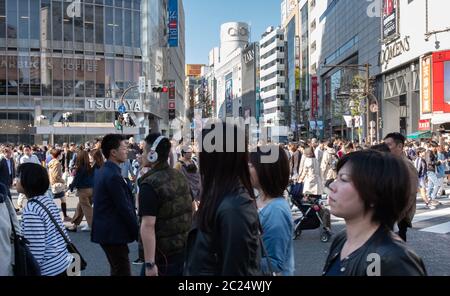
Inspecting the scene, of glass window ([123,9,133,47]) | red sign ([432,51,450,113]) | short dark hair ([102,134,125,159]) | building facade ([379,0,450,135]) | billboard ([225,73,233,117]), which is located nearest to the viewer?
short dark hair ([102,134,125,159])

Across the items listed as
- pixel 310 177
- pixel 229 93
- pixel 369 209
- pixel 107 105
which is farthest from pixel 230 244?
pixel 229 93

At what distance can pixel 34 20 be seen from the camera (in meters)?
45.1

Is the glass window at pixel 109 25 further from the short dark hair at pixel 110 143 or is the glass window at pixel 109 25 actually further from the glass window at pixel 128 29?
the short dark hair at pixel 110 143

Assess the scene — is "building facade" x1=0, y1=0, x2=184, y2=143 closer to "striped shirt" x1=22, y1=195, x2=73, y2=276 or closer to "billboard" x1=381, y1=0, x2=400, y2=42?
"billboard" x1=381, y1=0, x2=400, y2=42

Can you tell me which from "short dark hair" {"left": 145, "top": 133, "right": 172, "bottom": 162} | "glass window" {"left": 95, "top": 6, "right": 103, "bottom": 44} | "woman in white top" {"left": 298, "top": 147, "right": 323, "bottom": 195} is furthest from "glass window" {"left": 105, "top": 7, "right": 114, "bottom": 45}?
"short dark hair" {"left": 145, "top": 133, "right": 172, "bottom": 162}

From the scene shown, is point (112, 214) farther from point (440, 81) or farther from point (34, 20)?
point (34, 20)

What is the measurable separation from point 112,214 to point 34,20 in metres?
45.3

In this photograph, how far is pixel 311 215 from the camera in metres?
9.26

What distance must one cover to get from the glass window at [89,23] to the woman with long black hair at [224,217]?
1874 inches

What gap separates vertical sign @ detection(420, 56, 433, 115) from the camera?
4012 centimetres

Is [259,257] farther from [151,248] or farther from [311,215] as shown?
[311,215]

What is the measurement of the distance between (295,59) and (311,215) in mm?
95706

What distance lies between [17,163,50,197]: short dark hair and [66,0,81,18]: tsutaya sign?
149 feet

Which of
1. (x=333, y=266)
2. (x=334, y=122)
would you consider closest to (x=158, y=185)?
(x=333, y=266)
